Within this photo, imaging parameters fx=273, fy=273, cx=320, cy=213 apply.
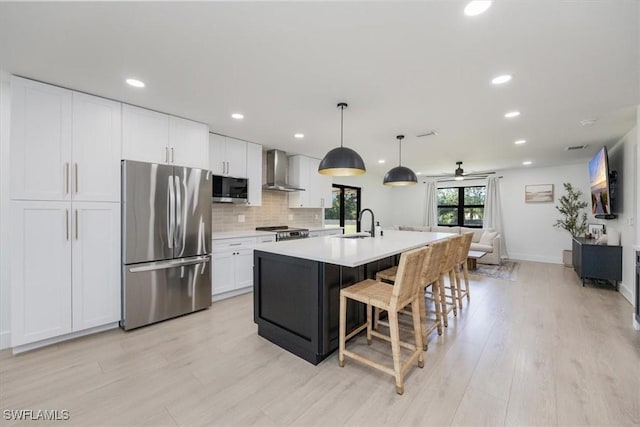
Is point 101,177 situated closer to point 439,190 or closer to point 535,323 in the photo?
point 535,323

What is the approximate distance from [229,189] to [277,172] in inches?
46.1

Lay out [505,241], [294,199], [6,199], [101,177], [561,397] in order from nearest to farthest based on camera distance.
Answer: [561,397] < [6,199] < [101,177] < [294,199] < [505,241]

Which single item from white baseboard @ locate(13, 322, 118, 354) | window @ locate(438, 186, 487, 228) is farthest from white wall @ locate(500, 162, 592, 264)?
white baseboard @ locate(13, 322, 118, 354)

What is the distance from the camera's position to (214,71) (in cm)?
225

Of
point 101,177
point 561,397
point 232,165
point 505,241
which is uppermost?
point 232,165

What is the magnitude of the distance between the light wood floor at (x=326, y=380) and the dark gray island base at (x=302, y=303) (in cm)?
12

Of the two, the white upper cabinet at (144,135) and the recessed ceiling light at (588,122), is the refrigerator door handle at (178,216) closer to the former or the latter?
the white upper cabinet at (144,135)

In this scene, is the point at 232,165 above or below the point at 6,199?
above

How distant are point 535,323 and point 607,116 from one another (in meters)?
2.57

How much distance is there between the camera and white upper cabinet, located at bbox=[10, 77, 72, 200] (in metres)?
2.33

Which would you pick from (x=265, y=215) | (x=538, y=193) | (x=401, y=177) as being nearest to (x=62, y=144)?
(x=265, y=215)

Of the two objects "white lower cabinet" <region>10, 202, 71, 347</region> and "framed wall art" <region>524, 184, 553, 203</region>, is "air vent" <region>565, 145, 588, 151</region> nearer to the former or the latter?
"framed wall art" <region>524, 184, 553, 203</region>

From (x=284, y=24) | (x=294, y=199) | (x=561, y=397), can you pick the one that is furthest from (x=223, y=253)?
(x=561, y=397)

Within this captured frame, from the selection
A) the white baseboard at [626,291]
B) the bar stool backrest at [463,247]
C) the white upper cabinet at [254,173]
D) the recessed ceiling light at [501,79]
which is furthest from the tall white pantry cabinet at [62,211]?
the white baseboard at [626,291]
